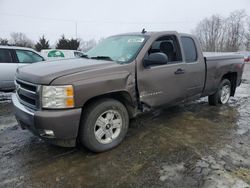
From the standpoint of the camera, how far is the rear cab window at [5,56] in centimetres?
714

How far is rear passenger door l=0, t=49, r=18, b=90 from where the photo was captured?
23.2ft

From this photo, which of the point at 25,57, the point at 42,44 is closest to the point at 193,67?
the point at 25,57

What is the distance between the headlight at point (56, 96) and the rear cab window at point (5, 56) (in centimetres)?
497

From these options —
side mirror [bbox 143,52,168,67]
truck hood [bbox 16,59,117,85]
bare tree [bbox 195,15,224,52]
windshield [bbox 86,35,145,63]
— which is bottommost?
truck hood [bbox 16,59,117,85]

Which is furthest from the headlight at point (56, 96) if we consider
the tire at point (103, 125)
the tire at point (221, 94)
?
the tire at point (221, 94)

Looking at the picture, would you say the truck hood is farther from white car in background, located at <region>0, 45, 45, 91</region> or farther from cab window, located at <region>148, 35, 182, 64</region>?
white car in background, located at <region>0, 45, 45, 91</region>

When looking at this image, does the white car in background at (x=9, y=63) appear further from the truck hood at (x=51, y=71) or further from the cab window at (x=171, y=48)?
the cab window at (x=171, y=48)

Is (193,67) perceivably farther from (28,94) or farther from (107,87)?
(28,94)

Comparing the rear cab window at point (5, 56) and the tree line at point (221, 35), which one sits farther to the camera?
the tree line at point (221, 35)

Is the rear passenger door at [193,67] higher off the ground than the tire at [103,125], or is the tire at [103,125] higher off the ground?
the rear passenger door at [193,67]

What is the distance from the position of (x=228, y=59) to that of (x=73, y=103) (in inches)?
183

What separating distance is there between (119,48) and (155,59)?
819 millimetres

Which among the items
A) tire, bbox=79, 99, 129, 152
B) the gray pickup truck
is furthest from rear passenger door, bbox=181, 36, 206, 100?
tire, bbox=79, 99, 129, 152

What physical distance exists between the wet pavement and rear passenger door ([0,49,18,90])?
8.49ft
